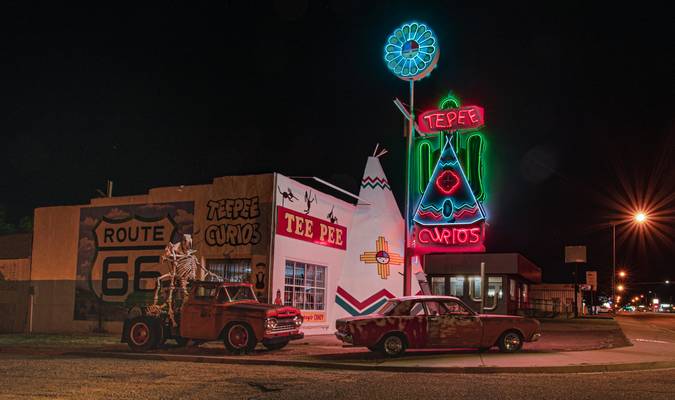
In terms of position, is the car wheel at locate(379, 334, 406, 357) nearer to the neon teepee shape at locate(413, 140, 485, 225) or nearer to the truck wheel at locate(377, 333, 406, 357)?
the truck wheel at locate(377, 333, 406, 357)

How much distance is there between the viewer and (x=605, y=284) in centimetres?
9000

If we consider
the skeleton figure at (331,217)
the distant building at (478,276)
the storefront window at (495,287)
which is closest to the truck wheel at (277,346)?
the skeleton figure at (331,217)

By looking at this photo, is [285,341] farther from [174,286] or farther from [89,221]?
[89,221]

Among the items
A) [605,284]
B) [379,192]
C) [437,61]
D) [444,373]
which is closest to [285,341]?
[444,373]

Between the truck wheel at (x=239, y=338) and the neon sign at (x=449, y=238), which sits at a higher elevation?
the neon sign at (x=449, y=238)

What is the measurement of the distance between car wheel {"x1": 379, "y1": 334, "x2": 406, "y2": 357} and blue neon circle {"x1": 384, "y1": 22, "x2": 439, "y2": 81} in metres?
10.5

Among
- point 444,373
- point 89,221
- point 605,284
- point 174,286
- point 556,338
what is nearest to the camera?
point 444,373

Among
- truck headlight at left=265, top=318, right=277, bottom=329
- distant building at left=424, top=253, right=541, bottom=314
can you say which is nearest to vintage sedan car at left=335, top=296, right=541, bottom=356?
truck headlight at left=265, top=318, right=277, bottom=329

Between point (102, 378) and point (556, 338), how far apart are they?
1536 cm

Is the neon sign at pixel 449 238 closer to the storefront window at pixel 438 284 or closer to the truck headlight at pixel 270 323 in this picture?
the truck headlight at pixel 270 323

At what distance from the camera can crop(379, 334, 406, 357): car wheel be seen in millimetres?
15297

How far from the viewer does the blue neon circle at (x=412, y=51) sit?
2233 centimetres

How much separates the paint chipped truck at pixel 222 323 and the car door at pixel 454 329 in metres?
3.82

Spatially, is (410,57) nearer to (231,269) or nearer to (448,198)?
(448,198)
